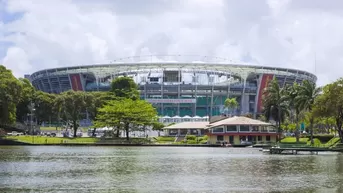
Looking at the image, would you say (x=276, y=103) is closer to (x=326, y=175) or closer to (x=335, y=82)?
(x=335, y=82)

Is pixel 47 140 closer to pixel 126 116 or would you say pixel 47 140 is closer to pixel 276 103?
pixel 126 116

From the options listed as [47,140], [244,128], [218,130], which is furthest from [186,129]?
[47,140]

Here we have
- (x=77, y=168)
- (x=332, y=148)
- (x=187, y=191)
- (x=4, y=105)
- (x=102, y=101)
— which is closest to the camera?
(x=187, y=191)

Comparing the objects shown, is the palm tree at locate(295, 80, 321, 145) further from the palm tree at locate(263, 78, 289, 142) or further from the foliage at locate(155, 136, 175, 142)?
the foliage at locate(155, 136, 175, 142)

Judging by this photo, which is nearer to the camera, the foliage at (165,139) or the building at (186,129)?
the foliage at (165,139)

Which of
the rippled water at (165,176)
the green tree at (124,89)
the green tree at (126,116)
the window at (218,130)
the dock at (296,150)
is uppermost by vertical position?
the green tree at (124,89)

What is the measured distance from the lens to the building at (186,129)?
131250 millimetres

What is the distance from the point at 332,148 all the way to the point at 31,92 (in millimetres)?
72467

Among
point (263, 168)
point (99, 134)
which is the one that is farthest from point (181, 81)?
point (263, 168)

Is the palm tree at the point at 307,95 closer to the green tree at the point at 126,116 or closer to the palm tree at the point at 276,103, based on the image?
the palm tree at the point at 276,103

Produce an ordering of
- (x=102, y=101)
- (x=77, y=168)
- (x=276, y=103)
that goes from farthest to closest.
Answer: (x=102, y=101) → (x=276, y=103) → (x=77, y=168)

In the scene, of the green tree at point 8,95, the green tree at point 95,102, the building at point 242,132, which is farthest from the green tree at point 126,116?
the green tree at point 8,95

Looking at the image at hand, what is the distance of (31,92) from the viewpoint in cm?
13375

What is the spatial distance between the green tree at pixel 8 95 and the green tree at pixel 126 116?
19.7 meters
